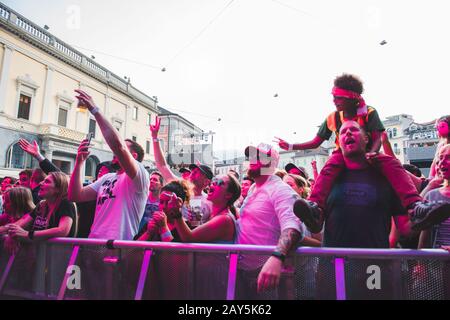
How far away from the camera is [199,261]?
5.74 ft

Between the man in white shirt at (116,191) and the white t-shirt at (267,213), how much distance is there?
3.42 feet

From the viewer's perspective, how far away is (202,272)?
5.69 feet

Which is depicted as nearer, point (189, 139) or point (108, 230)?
point (108, 230)

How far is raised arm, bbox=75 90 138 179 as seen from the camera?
230 centimetres

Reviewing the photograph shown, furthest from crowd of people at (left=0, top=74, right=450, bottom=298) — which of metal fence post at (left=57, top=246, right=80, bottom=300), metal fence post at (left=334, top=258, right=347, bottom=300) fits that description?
metal fence post at (left=57, top=246, right=80, bottom=300)

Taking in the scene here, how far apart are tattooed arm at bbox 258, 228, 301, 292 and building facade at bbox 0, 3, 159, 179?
18.5m

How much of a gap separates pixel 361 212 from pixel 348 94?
1105 millimetres

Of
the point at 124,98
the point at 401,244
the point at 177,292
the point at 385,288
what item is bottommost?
the point at 177,292

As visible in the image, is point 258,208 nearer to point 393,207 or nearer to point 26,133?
point 393,207

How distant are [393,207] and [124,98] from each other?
2913cm

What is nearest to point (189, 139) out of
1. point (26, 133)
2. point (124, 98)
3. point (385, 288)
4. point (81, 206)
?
point (124, 98)

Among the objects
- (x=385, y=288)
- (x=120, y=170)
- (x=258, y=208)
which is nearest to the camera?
(x=385, y=288)

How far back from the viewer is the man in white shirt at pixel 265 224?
1.51m

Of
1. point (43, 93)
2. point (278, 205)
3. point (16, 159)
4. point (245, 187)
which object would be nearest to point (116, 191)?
point (278, 205)
